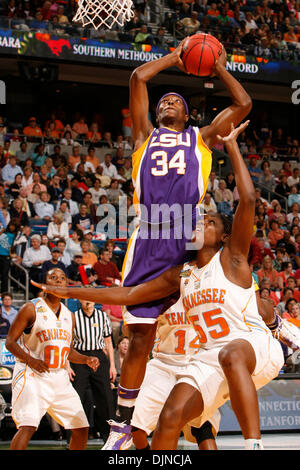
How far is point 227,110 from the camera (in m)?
5.15

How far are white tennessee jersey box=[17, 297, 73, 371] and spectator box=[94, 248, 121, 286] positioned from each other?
4.35 m

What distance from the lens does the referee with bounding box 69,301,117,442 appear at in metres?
8.55

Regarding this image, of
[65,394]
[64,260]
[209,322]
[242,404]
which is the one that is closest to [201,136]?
[209,322]

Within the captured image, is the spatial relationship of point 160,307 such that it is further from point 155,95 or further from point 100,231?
point 155,95

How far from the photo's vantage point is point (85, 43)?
652 inches

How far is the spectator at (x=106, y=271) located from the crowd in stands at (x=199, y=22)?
258 inches

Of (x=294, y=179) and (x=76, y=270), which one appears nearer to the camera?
(x=76, y=270)

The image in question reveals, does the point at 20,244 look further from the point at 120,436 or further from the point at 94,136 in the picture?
the point at 120,436

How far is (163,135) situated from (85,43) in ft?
39.8

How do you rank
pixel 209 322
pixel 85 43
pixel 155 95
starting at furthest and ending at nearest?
1. pixel 155 95
2. pixel 85 43
3. pixel 209 322

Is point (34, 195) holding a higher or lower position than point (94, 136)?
lower

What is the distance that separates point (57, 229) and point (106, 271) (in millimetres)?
1624

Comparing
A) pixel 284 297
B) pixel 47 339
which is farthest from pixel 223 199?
pixel 47 339

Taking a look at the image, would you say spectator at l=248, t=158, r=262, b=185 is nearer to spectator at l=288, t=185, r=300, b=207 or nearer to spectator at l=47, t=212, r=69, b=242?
spectator at l=288, t=185, r=300, b=207
